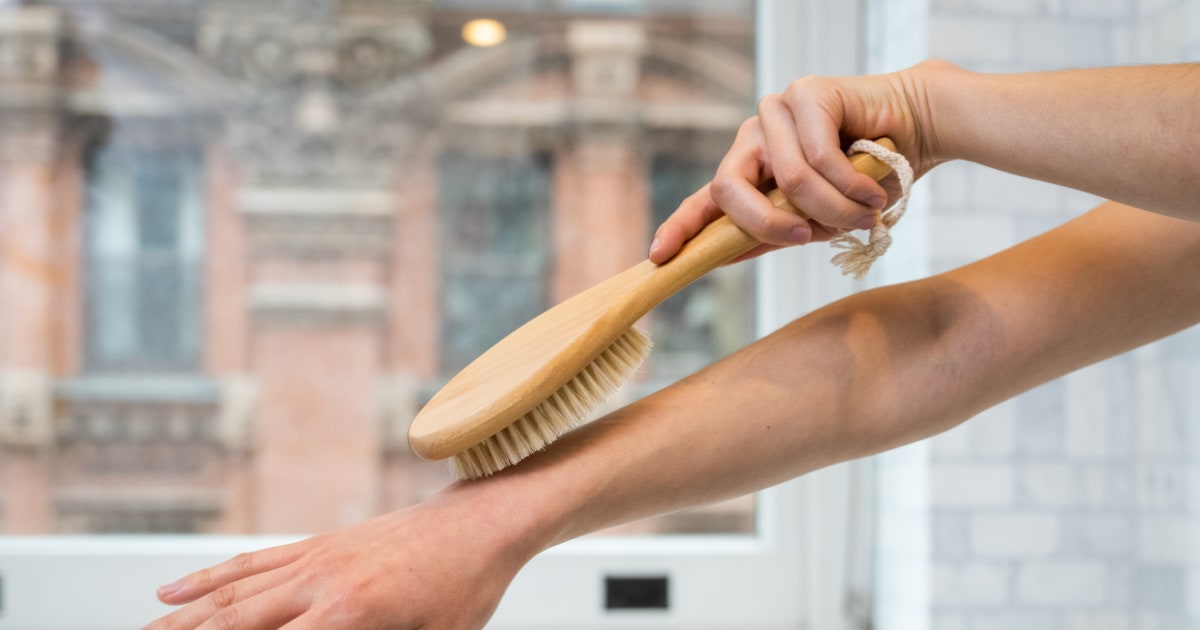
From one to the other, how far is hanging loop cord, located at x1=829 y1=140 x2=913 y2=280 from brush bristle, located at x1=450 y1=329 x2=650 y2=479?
0.16 m

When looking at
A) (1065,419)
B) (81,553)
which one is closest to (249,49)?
(81,553)

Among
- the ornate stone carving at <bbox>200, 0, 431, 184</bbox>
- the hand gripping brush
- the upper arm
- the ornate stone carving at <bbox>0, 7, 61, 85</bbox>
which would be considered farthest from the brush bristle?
the ornate stone carving at <bbox>0, 7, 61, 85</bbox>

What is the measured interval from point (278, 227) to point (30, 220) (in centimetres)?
32

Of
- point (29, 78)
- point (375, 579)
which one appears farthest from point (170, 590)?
point (29, 78)

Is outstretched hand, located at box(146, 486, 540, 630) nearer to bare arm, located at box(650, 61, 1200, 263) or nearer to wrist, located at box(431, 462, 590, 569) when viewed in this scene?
wrist, located at box(431, 462, 590, 569)

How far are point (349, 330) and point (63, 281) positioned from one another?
1.25 feet

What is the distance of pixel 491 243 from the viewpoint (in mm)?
1384

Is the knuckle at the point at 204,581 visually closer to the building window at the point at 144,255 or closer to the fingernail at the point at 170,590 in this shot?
the fingernail at the point at 170,590

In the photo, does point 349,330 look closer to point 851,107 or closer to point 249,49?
point 249,49

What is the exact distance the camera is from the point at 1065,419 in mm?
1243

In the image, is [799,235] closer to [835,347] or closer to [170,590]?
[835,347]

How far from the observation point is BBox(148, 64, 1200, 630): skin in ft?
1.95

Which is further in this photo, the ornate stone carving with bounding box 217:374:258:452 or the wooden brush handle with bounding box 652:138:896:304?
the ornate stone carving with bounding box 217:374:258:452

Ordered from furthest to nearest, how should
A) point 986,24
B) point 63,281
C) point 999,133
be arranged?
point 63,281 < point 986,24 < point 999,133
